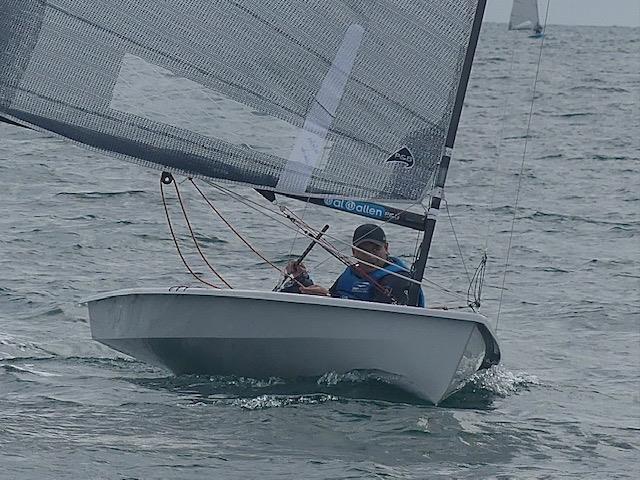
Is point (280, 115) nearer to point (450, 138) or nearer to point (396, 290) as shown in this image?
point (450, 138)

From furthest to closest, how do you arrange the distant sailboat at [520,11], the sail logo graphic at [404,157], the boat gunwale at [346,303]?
the distant sailboat at [520,11]
the sail logo graphic at [404,157]
the boat gunwale at [346,303]

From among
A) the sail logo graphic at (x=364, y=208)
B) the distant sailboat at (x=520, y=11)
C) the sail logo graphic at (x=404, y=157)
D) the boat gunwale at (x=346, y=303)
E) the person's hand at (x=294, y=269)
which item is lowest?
the boat gunwale at (x=346, y=303)

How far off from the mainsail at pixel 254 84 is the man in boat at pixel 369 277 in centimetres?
45

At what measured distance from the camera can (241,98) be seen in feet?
24.5

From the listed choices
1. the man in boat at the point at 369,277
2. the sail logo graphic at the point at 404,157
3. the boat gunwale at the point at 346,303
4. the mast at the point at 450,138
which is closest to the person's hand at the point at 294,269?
the man in boat at the point at 369,277

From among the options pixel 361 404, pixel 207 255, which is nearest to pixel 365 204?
pixel 361 404

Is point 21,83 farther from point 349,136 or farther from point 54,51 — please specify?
point 349,136

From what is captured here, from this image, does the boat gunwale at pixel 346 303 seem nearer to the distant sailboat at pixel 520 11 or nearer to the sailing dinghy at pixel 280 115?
the sailing dinghy at pixel 280 115

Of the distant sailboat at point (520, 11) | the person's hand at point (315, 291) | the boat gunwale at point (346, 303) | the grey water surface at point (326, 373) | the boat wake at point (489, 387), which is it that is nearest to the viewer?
the grey water surface at point (326, 373)

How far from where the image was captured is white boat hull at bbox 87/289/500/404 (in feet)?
24.0

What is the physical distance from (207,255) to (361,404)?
4773 millimetres

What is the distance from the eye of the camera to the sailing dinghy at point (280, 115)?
24.0 feet

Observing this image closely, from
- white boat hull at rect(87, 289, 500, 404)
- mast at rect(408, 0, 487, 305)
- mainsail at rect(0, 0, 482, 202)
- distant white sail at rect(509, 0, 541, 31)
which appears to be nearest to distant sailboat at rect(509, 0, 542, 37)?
distant white sail at rect(509, 0, 541, 31)

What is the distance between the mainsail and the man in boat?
17.7 inches
